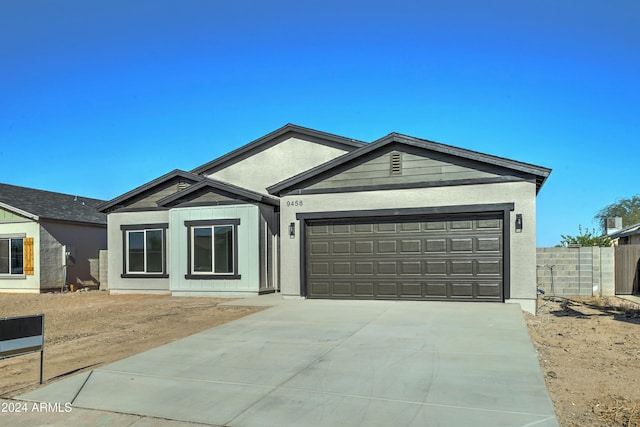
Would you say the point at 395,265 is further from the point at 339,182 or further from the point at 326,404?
the point at 326,404

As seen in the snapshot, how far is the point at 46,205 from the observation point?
24.0 meters

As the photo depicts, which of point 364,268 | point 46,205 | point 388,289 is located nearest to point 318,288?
point 364,268

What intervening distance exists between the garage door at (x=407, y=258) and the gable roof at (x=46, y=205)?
11931mm

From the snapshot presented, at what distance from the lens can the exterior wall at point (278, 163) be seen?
63.9 ft

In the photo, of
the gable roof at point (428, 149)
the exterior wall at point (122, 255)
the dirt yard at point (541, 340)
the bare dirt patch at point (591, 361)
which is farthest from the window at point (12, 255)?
the bare dirt patch at point (591, 361)

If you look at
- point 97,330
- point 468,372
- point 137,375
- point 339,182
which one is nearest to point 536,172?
point 339,182

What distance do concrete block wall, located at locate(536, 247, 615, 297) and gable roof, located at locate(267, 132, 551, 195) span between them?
500 cm

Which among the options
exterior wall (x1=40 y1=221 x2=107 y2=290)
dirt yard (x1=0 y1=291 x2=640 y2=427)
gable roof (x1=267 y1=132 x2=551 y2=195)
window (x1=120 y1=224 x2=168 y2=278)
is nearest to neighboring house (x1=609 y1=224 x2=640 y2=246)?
dirt yard (x1=0 y1=291 x2=640 y2=427)

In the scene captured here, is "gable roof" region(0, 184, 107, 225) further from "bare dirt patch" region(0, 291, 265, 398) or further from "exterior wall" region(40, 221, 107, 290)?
"bare dirt patch" region(0, 291, 265, 398)

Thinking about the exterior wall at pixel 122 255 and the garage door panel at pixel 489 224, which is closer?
the garage door panel at pixel 489 224

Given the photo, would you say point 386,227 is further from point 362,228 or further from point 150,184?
point 150,184

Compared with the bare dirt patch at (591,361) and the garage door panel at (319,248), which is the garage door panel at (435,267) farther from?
the garage door panel at (319,248)

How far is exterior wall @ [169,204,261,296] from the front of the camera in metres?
16.0

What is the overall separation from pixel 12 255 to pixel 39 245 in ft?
5.72
